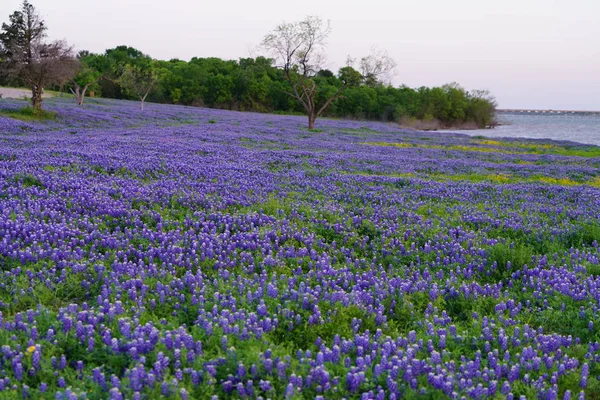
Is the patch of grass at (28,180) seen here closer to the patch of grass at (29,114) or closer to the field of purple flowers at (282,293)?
the field of purple flowers at (282,293)

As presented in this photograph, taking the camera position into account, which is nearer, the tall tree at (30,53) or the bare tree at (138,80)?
the tall tree at (30,53)

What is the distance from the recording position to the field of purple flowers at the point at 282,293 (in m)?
3.46

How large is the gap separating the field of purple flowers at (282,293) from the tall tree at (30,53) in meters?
23.2

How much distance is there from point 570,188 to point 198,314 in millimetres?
13055

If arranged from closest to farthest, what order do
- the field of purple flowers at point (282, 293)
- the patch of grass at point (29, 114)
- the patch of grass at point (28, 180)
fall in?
the field of purple flowers at point (282, 293)
the patch of grass at point (28, 180)
the patch of grass at point (29, 114)

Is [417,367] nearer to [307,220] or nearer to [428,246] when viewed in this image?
[428,246]

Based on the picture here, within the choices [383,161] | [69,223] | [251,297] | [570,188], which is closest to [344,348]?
[251,297]

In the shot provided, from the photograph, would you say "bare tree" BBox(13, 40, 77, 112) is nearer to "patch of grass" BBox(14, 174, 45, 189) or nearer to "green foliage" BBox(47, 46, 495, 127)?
"patch of grass" BBox(14, 174, 45, 189)

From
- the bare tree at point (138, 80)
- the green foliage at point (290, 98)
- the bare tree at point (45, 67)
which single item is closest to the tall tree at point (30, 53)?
the bare tree at point (45, 67)

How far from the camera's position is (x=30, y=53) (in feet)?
98.8

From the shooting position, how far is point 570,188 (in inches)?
549

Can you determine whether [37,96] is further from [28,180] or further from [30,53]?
[28,180]

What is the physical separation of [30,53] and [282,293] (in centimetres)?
3198

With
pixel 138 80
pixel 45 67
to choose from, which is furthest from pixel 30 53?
pixel 138 80
